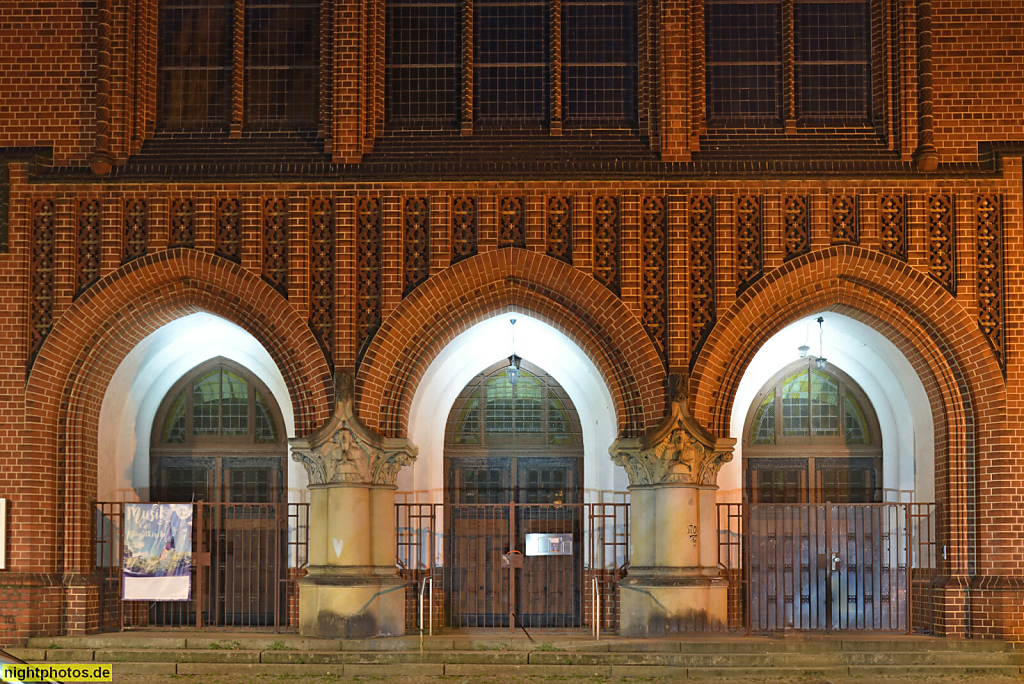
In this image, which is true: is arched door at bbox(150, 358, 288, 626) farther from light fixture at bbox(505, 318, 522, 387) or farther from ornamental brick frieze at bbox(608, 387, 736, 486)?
ornamental brick frieze at bbox(608, 387, 736, 486)

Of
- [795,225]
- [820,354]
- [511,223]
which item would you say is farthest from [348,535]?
[820,354]

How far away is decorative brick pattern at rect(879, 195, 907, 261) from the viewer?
1588 centimetres

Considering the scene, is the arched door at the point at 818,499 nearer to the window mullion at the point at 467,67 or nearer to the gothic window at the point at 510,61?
the gothic window at the point at 510,61

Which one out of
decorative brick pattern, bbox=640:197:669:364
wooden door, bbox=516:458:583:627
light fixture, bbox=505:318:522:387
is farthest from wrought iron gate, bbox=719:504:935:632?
light fixture, bbox=505:318:522:387

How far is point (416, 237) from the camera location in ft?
52.9

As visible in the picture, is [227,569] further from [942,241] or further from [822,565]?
[942,241]

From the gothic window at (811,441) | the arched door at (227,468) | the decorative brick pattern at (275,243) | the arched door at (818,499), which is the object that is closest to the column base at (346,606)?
the arched door at (227,468)

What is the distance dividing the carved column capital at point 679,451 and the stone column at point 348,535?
3236 millimetres

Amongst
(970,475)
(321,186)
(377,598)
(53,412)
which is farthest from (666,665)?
(53,412)

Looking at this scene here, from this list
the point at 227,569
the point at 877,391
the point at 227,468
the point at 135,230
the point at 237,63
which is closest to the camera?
the point at 135,230

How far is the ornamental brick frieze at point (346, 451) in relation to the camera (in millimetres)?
15500

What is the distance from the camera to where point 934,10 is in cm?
1630

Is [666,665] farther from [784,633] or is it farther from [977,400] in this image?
[977,400]

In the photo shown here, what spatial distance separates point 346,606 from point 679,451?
4.63 metres
